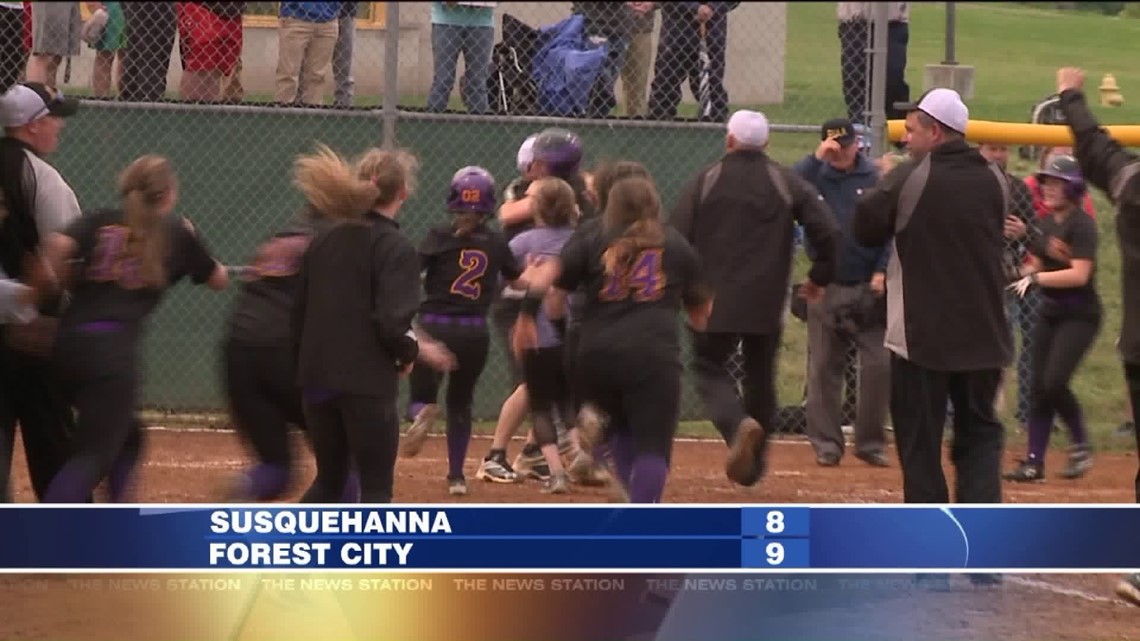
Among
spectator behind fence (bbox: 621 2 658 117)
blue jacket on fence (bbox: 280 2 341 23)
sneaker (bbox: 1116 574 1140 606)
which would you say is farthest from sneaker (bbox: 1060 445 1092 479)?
blue jacket on fence (bbox: 280 2 341 23)

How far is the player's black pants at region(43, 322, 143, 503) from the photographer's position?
7.45 m

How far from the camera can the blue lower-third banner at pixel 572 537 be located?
6961 millimetres

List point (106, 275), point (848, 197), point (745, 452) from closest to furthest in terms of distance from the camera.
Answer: point (106, 275), point (745, 452), point (848, 197)

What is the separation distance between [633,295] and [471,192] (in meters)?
1.75

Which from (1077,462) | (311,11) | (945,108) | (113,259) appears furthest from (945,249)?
(311,11)

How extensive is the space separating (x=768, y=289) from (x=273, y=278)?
2.46 metres

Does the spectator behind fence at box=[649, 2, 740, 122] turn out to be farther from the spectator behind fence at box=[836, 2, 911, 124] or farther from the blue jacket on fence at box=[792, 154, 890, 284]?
the blue jacket on fence at box=[792, 154, 890, 284]

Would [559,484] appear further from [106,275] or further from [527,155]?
[106,275]

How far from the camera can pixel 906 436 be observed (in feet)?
26.6

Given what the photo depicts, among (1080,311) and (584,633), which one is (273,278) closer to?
(584,633)

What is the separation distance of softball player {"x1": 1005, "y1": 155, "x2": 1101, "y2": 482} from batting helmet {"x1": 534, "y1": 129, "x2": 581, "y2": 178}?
2668 mm

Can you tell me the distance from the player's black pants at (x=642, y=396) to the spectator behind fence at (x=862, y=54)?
4040mm

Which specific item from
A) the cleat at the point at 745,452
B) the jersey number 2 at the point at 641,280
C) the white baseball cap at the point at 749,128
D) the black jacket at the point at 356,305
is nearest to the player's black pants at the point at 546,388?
the cleat at the point at 745,452

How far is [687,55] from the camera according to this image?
1234 cm
